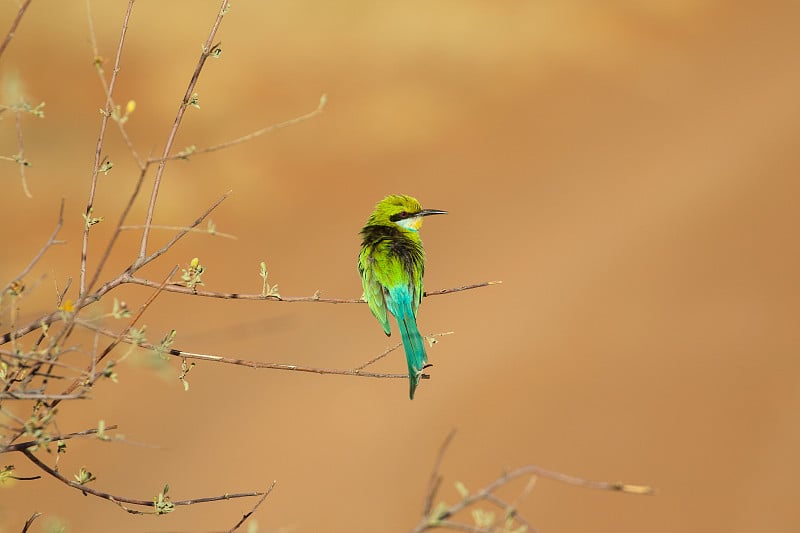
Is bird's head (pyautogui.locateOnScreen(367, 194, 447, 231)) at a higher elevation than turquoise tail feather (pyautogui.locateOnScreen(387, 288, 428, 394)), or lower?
higher

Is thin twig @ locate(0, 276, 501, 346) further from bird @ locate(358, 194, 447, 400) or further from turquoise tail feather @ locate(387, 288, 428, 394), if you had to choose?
bird @ locate(358, 194, 447, 400)

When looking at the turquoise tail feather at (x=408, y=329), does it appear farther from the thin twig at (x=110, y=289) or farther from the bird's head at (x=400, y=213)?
the thin twig at (x=110, y=289)

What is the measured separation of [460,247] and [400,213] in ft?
18.3

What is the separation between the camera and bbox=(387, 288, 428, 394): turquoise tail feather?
13.4ft

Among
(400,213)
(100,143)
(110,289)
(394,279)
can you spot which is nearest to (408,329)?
(394,279)

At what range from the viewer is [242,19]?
45.7ft

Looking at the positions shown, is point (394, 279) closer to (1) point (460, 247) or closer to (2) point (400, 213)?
(2) point (400, 213)

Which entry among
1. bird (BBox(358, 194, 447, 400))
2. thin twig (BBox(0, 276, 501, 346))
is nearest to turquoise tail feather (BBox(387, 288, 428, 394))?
bird (BBox(358, 194, 447, 400))

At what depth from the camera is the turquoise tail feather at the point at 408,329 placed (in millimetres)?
4074

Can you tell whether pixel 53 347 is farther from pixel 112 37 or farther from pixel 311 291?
pixel 112 37

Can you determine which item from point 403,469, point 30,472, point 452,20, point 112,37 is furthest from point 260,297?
point 452,20

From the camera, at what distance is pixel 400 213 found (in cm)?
498

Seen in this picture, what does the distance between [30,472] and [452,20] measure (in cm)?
994

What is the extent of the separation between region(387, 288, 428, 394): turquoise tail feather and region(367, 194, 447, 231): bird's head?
2.08 ft
